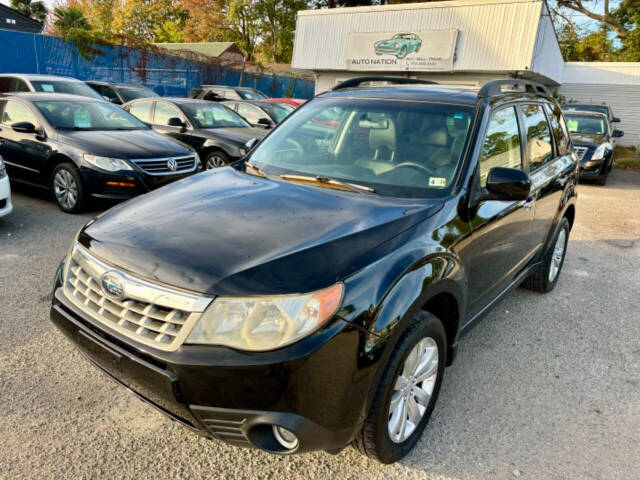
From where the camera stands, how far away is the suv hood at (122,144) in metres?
6.29

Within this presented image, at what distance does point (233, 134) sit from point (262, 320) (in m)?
7.43

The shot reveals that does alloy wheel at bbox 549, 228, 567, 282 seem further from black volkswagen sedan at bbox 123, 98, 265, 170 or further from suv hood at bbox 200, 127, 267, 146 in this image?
suv hood at bbox 200, 127, 267, 146

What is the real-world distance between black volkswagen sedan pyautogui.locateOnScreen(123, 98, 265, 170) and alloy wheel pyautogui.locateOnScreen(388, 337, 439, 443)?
6.31 meters

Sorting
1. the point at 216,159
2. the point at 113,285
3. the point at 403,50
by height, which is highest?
the point at 403,50

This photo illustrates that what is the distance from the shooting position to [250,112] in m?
11.6

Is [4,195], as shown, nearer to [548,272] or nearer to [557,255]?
[548,272]

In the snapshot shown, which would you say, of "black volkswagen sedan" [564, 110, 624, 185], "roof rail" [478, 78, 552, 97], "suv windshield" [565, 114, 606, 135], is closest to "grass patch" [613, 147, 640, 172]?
"black volkswagen sedan" [564, 110, 624, 185]

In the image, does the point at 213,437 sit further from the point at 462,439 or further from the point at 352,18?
the point at 352,18

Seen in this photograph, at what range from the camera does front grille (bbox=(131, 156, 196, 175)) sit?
6363 millimetres

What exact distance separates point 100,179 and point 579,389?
218 inches

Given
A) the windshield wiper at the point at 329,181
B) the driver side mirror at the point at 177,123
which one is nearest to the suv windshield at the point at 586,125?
the driver side mirror at the point at 177,123

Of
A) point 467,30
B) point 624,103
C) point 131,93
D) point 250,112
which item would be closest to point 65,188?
point 250,112

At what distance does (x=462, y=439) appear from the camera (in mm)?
2605

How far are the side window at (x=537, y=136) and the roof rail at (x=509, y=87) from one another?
0.17m
